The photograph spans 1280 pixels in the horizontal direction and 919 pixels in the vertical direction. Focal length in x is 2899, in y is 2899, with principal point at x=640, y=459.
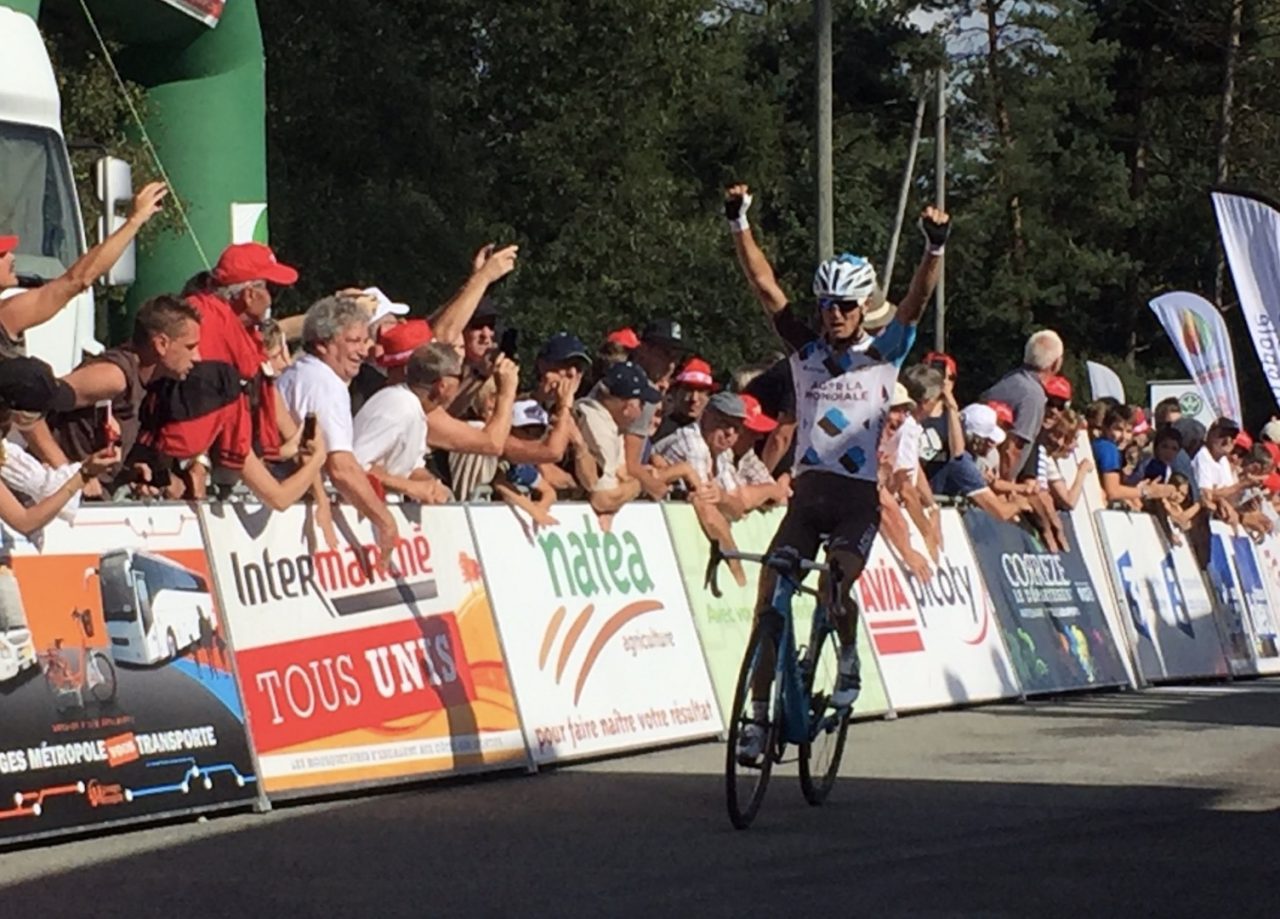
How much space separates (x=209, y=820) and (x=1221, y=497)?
15614mm

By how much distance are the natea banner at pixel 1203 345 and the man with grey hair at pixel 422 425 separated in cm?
2072

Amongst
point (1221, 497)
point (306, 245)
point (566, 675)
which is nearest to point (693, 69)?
point (306, 245)

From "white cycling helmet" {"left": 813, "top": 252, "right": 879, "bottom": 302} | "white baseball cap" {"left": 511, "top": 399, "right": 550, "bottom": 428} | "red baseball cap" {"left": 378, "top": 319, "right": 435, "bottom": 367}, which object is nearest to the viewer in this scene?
"white cycling helmet" {"left": 813, "top": 252, "right": 879, "bottom": 302}

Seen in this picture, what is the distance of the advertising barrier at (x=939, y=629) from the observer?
17.6 metres

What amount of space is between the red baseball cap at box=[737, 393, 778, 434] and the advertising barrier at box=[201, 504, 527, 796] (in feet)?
11.0

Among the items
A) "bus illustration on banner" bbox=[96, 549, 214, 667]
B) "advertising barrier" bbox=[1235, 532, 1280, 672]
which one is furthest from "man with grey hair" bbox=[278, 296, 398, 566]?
"advertising barrier" bbox=[1235, 532, 1280, 672]

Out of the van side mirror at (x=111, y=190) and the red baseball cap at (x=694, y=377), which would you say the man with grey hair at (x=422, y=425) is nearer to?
the red baseball cap at (x=694, y=377)

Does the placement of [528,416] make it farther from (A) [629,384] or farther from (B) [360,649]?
(B) [360,649]

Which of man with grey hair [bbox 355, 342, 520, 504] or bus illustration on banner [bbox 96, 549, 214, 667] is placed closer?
bus illustration on banner [bbox 96, 549, 214, 667]

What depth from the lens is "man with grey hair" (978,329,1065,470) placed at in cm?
2045

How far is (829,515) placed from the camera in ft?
39.5

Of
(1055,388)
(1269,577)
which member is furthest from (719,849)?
(1269,577)

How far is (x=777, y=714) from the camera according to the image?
1149 centimetres

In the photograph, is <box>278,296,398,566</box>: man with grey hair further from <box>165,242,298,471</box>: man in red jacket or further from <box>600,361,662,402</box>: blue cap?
<box>600,361,662,402</box>: blue cap
